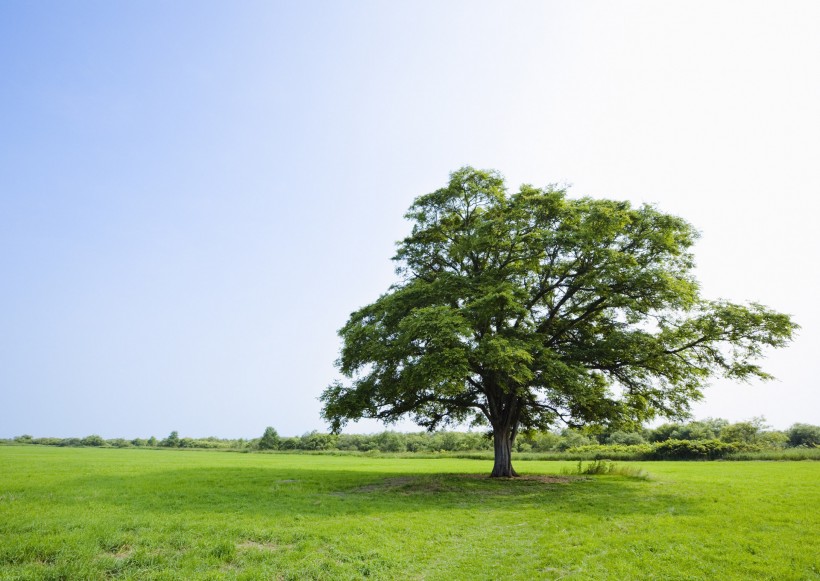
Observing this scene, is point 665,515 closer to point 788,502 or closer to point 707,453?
point 788,502

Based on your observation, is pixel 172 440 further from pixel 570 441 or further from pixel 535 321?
pixel 535 321

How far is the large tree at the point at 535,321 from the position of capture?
70.4ft

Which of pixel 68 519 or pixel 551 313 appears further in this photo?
pixel 551 313

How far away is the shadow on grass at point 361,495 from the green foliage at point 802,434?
6659 cm

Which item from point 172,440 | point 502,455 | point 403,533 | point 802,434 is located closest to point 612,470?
point 502,455

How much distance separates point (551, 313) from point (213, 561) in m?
22.0

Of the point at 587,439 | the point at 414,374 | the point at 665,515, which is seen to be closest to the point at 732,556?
the point at 665,515

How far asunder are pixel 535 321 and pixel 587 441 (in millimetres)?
61996

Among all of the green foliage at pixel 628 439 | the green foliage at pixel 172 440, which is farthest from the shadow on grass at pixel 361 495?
the green foliage at pixel 172 440

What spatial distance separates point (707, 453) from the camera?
5103cm

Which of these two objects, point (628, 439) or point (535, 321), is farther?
point (628, 439)

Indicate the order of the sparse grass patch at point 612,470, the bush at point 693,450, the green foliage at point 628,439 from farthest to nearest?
the green foliage at point 628,439, the bush at point 693,450, the sparse grass patch at point 612,470

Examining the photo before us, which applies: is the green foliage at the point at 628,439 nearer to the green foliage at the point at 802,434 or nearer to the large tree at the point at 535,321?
the green foliage at the point at 802,434

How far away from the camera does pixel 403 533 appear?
12.2 meters
